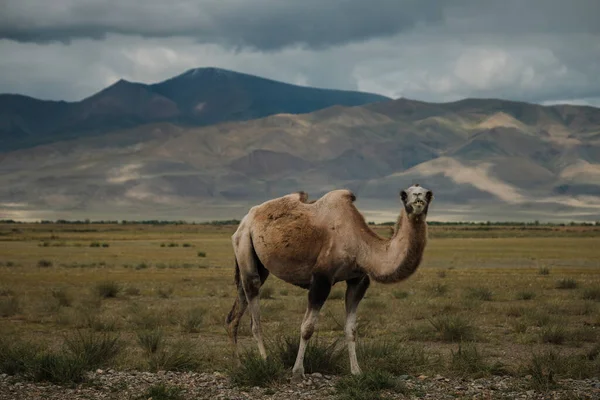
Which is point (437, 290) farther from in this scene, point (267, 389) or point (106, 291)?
point (267, 389)

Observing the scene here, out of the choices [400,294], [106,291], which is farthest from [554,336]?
[106,291]

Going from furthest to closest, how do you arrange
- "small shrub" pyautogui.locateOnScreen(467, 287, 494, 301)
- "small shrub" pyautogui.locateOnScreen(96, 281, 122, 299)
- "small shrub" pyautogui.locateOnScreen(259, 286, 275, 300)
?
1. "small shrub" pyautogui.locateOnScreen(96, 281, 122, 299)
2. "small shrub" pyautogui.locateOnScreen(259, 286, 275, 300)
3. "small shrub" pyautogui.locateOnScreen(467, 287, 494, 301)

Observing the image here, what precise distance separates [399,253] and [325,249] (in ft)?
4.15

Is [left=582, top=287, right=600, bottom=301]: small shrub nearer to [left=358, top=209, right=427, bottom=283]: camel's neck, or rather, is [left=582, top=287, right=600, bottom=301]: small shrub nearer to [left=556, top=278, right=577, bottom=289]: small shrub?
[left=556, top=278, right=577, bottom=289]: small shrub

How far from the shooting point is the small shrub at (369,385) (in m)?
13.8

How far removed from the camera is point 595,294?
32.1 m

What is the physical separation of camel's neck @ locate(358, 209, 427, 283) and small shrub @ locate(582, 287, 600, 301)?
730 inches

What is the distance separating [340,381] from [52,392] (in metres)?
4.30

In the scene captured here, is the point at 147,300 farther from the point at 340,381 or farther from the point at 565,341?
the point at 340,381

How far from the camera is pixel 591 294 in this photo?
32219 millimetres

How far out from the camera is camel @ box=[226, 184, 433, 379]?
47.9 ft

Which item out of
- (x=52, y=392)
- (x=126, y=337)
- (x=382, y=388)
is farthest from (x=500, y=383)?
(x=126, y=337)

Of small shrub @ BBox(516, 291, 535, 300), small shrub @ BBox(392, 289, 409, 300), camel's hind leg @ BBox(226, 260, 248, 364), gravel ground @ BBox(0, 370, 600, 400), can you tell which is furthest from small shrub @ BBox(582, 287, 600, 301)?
camel's hind leg @ BBox(226, 260, 248, 364)

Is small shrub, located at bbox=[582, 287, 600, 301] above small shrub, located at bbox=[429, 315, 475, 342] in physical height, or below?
above
